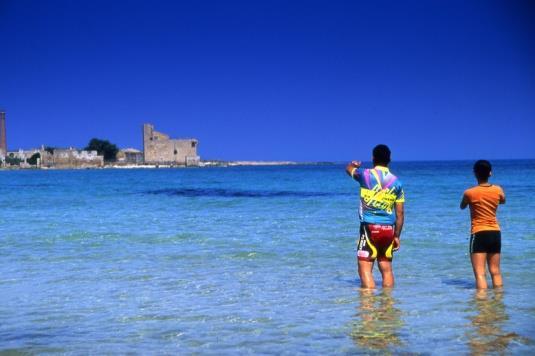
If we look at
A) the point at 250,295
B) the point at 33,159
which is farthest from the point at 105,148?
the point at 250,295

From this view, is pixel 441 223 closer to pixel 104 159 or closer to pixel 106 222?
pixel 106 222

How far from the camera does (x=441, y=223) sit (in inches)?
595

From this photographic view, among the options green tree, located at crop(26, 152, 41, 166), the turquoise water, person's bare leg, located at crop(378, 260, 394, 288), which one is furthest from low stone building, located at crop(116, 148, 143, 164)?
person's bare leg, located at crop(378, 260, 394, 288)

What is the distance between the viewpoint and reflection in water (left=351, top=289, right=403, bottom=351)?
487cm

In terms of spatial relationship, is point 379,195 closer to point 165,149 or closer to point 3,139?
point 165,149

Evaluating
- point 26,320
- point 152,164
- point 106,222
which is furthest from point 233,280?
point 152,164

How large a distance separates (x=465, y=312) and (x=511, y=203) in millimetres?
17244

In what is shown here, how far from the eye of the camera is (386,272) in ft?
22.0

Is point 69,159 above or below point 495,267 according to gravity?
above

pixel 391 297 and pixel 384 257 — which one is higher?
pixel 384 257

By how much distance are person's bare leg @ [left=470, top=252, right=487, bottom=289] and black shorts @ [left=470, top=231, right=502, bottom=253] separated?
0.25 ft

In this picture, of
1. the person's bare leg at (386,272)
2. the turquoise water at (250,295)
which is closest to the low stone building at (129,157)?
the turquoise water at (250,295)

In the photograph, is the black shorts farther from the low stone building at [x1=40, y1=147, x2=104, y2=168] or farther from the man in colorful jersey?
the low stone building at [x1=40, y1=147, x2=104, y2=168]

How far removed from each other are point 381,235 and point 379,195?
39 centimetres
